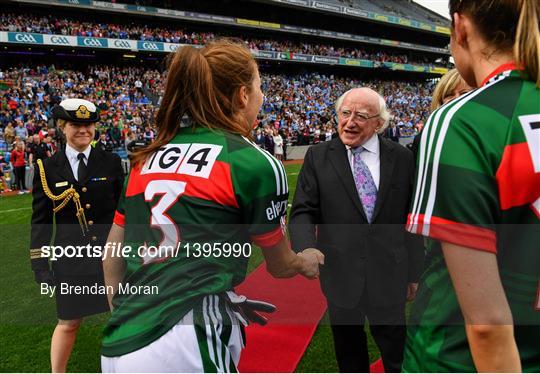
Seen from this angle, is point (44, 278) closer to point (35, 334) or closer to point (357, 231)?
point (35, 334)

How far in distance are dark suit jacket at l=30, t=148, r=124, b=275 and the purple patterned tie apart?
6.02ft

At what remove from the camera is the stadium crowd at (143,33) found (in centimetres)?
2761

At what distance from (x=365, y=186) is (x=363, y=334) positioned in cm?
88

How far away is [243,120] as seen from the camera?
1.60m

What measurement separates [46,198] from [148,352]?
84.2 inches

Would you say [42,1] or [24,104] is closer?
[24,104]

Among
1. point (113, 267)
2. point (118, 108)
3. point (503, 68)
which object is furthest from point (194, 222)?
point (118, 108)

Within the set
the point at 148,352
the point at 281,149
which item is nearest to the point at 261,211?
the point at 148,352

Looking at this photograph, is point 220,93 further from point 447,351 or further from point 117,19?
point 117,19

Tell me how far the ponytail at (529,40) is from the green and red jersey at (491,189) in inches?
1.0

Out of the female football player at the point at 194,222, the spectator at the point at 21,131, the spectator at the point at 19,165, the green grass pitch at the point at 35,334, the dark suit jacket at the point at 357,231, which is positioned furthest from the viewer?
the spectator at the point at 21,131

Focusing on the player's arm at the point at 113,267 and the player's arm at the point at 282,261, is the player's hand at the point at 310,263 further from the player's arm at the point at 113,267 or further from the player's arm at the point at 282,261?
the player's arm at the point at 113,267

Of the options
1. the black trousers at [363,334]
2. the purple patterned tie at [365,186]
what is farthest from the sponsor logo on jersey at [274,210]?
the black trousers at [363,334]

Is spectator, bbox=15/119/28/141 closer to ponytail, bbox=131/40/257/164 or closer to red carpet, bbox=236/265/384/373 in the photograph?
red carpet, bbox=236/265/384/373
